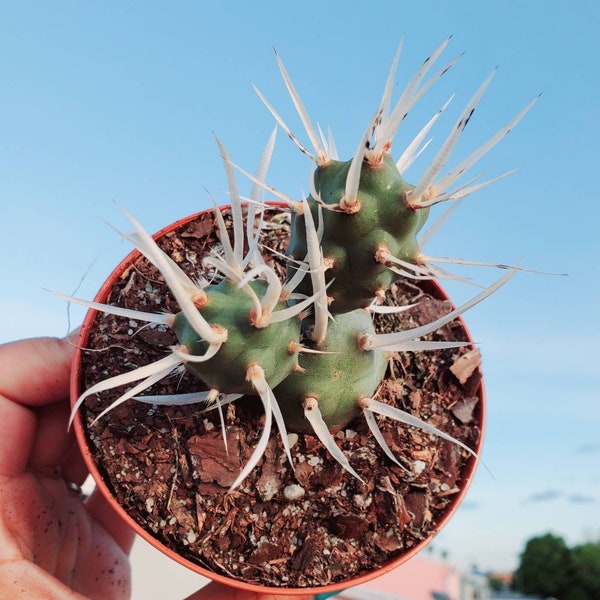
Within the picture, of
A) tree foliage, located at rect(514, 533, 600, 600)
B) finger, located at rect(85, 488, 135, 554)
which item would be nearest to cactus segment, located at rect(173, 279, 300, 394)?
finger, located at rect(85, 488, 135, 554)

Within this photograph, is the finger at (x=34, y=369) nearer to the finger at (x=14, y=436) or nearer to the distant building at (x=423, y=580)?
the finger at (x=14, y=436)

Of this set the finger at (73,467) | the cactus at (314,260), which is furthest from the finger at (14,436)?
the cactus at (314,260)

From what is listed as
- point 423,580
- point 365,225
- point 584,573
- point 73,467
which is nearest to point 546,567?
point 584,573

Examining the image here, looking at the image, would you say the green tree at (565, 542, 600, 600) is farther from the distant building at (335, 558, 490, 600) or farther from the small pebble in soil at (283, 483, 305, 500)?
the small pebble in soil at (283, 483, 305, 500)

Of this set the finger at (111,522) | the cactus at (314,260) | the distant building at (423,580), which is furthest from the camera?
the distant building at (423,580)

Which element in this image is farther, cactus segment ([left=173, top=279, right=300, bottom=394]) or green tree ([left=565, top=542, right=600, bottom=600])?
green tree ([left=565, top=542, right=600, bottom=600])

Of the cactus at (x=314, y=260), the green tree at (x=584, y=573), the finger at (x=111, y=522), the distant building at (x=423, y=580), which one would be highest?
the cactus at (x=314, y=260)

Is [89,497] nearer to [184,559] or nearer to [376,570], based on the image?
[184,559]

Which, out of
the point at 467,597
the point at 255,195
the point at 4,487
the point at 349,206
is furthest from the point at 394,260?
the point at 467,597
